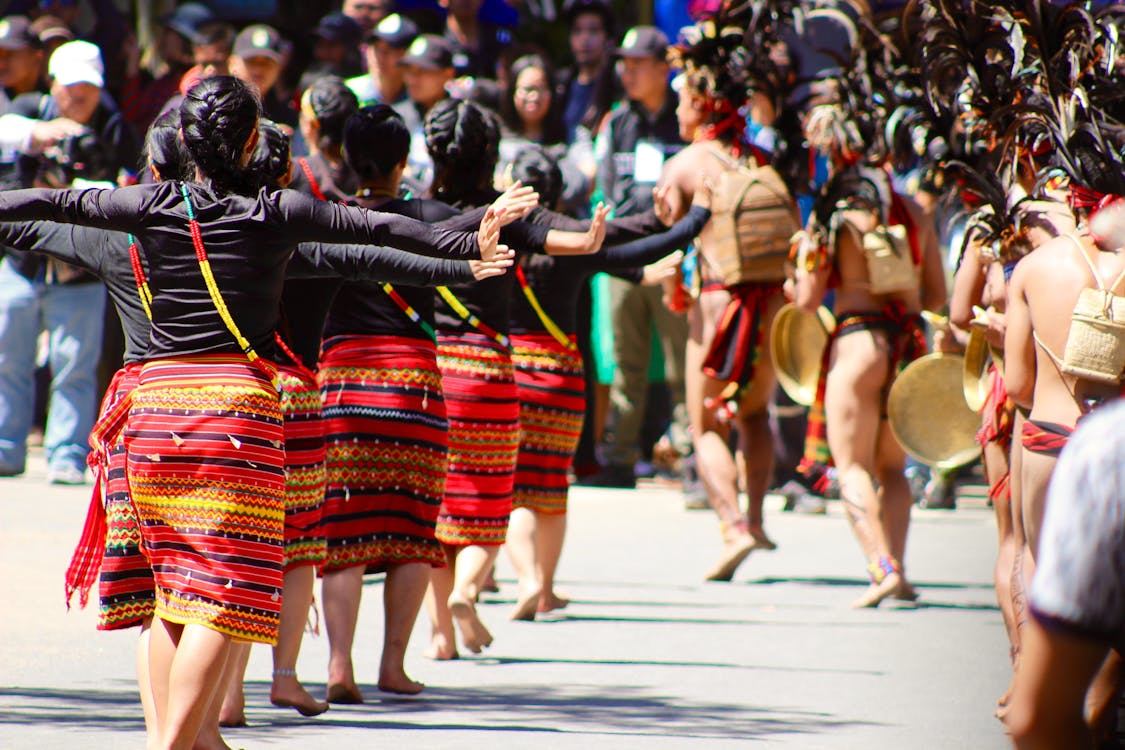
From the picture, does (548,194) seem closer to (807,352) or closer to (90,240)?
(807,352)

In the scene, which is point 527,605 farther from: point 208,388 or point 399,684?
point 208,388

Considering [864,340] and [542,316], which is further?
[864,340]

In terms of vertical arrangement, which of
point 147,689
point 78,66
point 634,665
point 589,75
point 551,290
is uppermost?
point 589,75

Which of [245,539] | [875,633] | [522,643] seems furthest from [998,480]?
[245,539]

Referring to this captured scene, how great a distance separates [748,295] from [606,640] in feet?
8.77

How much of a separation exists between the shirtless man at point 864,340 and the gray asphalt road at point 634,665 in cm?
63

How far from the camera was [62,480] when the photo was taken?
1130 cm

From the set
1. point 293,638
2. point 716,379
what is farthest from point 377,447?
point 716,379

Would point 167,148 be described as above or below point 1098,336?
above

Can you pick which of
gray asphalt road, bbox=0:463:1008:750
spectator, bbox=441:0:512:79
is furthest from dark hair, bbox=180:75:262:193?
spectator, bbox=441:0:512:79

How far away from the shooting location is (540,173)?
25.7ft

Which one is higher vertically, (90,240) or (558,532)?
(90,240)

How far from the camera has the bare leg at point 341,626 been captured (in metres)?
6.05

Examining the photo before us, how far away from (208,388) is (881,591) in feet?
15.5
